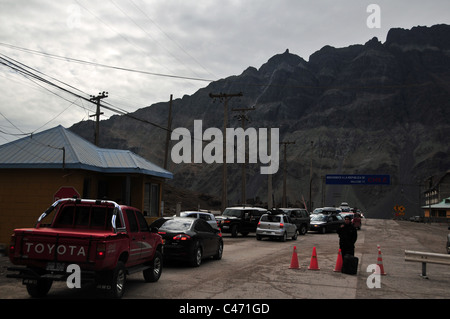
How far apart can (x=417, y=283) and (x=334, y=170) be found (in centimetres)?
12515

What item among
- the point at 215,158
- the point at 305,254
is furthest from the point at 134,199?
the point at 215,158

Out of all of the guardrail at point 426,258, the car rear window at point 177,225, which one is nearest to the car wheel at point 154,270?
the car rear window at point 177,225

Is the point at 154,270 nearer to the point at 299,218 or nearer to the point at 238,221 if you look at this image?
the point at 238,221

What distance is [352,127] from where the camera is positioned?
153 m

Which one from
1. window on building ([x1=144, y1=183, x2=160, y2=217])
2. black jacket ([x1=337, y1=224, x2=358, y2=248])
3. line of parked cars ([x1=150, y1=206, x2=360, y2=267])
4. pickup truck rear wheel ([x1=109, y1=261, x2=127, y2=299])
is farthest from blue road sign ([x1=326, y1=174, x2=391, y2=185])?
pickup truck rear wheel ([x1=109, y1=261, x2=127, y2=299])

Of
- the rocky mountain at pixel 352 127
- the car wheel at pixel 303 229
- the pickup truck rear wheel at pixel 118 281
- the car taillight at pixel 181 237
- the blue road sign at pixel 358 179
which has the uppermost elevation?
the rocky mountain at pixel 352 127

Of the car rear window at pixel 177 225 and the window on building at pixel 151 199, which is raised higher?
the window on building at pixel 151 199

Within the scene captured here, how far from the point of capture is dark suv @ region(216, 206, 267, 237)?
2825 centimetres

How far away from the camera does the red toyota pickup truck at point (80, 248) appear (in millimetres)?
8062

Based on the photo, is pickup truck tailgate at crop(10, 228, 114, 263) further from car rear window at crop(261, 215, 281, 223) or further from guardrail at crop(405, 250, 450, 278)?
car rear window at crop(261, 215, 281, 223)

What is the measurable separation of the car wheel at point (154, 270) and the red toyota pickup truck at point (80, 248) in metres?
1.39

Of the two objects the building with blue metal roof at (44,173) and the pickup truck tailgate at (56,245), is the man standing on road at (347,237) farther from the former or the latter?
the building with blue metal roof at (44,173)

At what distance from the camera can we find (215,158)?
505ft

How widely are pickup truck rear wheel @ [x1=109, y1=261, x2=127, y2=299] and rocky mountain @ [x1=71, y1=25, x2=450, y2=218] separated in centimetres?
9153
